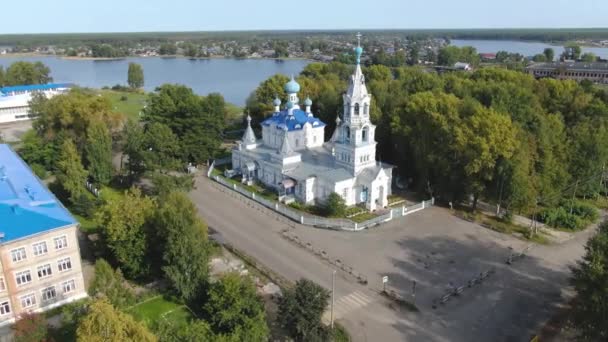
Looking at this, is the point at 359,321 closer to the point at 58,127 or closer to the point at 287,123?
the point at 287,123

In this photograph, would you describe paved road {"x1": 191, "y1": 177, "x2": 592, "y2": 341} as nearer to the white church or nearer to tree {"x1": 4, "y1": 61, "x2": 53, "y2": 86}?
the white church

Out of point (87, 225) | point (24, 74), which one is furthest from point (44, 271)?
point (24, 74)

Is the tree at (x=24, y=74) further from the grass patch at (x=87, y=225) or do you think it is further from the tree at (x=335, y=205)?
the tree at (x=335, y=205)

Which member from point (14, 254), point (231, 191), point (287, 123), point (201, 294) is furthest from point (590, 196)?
point (14, 254)

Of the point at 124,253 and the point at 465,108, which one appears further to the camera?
the point at 465,108

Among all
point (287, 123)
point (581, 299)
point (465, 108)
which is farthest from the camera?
point (287, 123)

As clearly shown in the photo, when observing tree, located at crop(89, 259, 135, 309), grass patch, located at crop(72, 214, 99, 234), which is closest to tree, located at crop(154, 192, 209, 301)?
tree, located at crop(89, 259, 135, 309)

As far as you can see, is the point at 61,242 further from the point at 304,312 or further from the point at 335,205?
the point at 335,205
